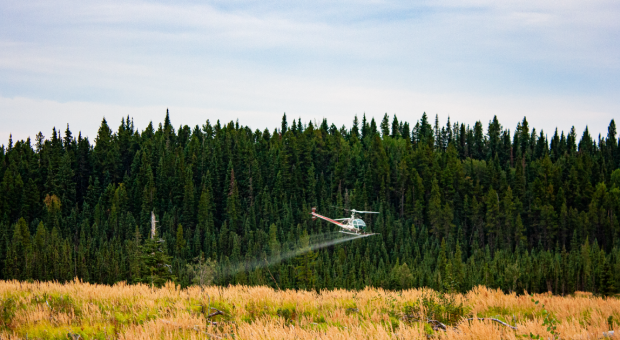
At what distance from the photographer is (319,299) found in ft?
55.2

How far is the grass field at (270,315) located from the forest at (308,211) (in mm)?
75749

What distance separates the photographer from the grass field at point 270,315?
38.5ft

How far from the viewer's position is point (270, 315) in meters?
14.0

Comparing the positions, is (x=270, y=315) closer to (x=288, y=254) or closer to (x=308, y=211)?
(x=288, y=254)

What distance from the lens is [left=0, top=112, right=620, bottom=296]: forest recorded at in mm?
104125

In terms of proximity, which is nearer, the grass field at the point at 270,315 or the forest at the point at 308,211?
the grass field at the point at 270,315

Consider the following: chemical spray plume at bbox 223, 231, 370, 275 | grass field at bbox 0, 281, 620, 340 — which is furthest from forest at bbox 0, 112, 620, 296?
grass field at bbox 0, 281, 620, 340

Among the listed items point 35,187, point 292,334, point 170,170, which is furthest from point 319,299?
point 35,187

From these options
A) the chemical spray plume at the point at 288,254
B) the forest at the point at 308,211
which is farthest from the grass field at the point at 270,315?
the chemical spray plume at the point at 288,254

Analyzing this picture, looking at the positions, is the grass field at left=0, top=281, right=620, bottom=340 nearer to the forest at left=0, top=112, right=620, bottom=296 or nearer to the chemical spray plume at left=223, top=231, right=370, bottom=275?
the forest at left=0, top=112, right=620, bottom=296

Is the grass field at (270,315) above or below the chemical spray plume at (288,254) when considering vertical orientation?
above

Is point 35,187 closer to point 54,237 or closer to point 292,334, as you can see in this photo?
point 54,237

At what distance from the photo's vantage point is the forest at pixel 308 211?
342 feet

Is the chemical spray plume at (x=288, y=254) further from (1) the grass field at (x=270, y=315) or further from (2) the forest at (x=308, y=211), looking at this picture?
(1) the grass field at (x=270, y=315)
